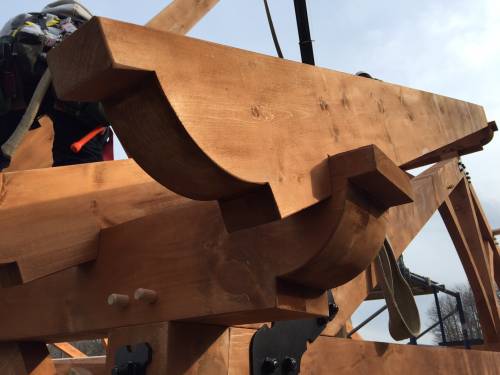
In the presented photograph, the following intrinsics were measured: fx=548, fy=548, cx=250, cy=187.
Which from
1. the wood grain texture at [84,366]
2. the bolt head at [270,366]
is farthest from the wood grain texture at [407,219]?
the wood grain texture at [84,366]

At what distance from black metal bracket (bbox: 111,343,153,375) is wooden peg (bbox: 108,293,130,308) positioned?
109mm

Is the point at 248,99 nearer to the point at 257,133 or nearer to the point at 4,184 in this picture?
the point at 257,133

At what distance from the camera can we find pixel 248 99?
0.97 m

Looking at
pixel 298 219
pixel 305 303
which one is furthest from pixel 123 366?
pixel 298 219

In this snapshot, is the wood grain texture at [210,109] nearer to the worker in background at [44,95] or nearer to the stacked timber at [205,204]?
the stacked timber at [205,204]

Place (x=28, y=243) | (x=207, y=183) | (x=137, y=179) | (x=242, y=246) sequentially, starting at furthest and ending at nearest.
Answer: (x=137, y=179) → (x=28, y=243) → (x=242, y=246) → (x=207, y=183)

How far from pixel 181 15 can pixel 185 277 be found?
1.68 meters

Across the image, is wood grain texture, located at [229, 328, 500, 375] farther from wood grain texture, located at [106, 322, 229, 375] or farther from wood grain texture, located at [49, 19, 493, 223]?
wood grain texture, located at [49, 19, 493, 223]

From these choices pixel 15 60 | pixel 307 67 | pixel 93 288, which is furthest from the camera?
pixel 15 60

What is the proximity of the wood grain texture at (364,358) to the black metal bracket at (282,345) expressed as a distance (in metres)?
0.03

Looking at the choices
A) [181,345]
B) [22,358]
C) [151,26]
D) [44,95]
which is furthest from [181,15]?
[181,345]

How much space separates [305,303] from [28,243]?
70cm

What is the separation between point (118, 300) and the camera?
1.36m

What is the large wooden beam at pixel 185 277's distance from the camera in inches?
46.1
